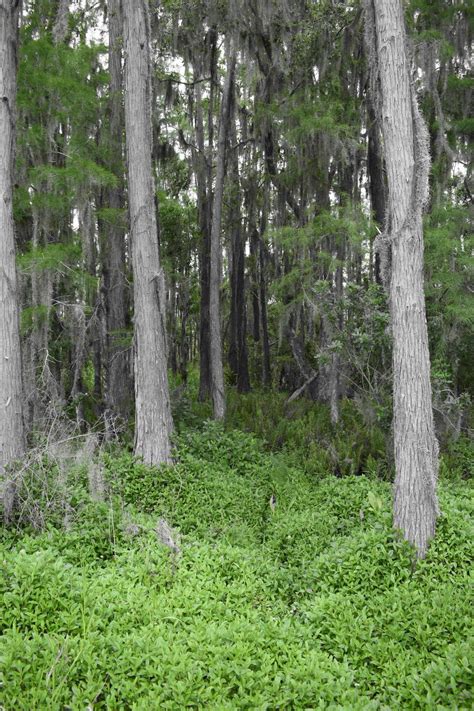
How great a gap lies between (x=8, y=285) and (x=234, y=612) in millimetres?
4334

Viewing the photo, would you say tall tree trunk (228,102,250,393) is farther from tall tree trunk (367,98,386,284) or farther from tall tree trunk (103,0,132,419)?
tall tree trunk (103,0,132,419)

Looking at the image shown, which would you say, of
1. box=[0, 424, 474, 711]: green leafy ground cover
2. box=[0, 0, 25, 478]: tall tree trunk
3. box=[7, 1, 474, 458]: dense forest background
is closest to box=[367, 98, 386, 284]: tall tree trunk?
box=[7, 1, 474, 458]: dense forest background

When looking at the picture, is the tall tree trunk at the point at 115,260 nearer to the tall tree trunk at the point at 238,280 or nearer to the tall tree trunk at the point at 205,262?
the tall tree trunk at the point at 205,262

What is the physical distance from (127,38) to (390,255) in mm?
5228

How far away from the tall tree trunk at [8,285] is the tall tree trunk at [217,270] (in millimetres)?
5661

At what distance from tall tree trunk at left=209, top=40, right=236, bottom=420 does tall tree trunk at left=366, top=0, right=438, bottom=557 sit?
20.3ft

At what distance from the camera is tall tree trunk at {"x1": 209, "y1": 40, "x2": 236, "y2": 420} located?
11.7 metres

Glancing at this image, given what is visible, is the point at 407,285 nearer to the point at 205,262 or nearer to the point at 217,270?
the point at 217,270

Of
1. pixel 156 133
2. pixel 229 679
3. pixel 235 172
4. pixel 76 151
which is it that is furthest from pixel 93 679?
pixel 235 172

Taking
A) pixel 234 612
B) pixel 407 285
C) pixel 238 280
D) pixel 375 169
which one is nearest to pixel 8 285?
pixel 234 612

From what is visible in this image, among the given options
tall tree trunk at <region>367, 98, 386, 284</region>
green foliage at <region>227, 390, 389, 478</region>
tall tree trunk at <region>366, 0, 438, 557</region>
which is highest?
tall tree trunk at <region>367, 98, 386, 284</region>

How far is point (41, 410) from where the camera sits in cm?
901

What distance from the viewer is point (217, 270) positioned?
12469 mm

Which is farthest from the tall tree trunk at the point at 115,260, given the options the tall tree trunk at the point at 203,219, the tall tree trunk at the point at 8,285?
the tall tree trunk at the point at 8,285
